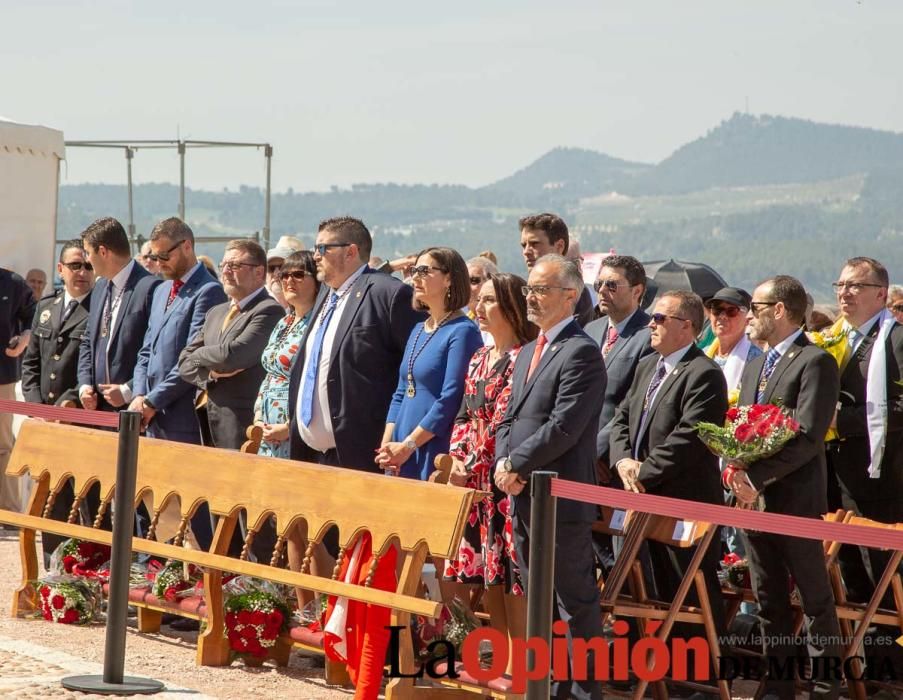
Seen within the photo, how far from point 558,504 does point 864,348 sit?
2231mm

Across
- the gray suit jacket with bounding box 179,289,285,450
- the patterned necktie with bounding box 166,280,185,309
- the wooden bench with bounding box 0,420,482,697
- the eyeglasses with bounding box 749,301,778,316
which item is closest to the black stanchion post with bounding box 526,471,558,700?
the wooden bench with bounding box 0,420,482,697

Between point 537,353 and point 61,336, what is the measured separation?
15.1ft

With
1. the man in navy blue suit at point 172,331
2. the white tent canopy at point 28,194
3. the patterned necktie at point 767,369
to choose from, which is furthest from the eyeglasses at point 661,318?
the white tent canopy at point 28,194

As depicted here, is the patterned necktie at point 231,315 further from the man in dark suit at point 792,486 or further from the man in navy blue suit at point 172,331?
the man in dark suit at point 792,486

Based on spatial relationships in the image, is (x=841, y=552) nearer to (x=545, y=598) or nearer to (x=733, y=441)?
(x=733, y=441)

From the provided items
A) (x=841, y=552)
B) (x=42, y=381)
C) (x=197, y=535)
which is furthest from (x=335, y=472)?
(x=42, y=381)

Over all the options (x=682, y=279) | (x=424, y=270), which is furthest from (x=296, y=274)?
(x=682, y=279)

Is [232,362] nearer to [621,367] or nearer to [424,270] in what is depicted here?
[424,270]

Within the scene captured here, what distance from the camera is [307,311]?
27.0 feet

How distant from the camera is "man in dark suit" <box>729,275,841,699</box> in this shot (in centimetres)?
636

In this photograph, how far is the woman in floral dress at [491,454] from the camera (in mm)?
6430

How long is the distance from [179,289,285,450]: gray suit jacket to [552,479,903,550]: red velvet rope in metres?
3.49

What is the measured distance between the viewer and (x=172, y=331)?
8852 millimetres

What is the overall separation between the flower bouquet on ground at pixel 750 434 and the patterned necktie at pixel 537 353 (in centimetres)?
76
